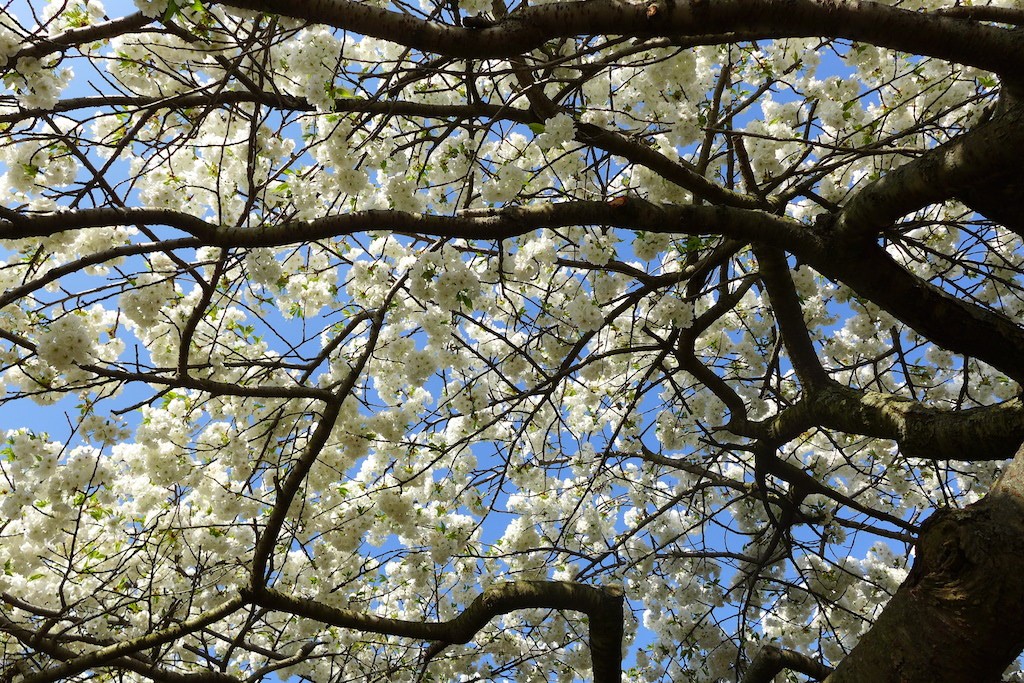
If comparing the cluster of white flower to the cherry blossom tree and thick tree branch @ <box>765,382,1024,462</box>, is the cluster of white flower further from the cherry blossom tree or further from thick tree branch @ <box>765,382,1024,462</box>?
thick tree branch @ <box>765,382,1024,462</box>

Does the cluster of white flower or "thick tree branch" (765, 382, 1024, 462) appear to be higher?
the cluster of white flower

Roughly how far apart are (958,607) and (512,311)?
3.15 metres

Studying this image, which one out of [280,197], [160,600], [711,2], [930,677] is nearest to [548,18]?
[711,2]

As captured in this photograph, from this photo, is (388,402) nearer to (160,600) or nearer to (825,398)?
(160,600)

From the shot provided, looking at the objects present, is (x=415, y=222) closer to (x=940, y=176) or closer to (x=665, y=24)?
(x=665, y=24)

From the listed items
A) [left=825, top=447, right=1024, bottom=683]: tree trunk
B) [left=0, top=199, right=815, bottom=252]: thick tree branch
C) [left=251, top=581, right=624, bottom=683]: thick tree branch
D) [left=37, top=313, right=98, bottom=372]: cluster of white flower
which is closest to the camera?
[left=825, top=447, right=1024, bottom=683]: tree trunk

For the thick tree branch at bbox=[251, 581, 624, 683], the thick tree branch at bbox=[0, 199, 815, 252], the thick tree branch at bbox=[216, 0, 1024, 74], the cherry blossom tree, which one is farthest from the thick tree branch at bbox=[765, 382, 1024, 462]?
the thick tree branch at bbox=[251, 581, 624, 683]

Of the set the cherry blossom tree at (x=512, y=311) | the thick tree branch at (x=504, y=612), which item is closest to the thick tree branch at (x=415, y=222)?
the cherry blossom tree at (x=512, y=311)

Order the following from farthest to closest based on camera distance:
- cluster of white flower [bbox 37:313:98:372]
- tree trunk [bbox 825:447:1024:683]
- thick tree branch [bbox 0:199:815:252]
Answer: cluster of white flower [bbox 37:313:98:372], thick tree branch [bbox 0:199:815:252], tree trunk [bbox 825:447:1024:683]

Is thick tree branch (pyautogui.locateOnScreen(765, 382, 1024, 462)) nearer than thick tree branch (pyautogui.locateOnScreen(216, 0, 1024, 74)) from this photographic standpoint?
No

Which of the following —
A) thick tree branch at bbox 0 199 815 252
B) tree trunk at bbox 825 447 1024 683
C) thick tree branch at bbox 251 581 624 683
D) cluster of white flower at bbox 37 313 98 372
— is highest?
cluster of white flower at bbox 37 313 98 372

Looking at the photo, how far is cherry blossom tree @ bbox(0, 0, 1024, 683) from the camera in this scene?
7.07 ft

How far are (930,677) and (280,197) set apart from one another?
374 cm

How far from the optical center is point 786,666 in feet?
13.1
